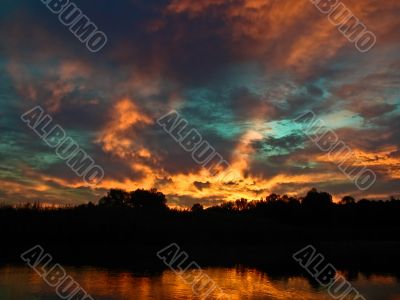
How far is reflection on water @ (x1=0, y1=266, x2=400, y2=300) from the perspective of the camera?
13148 mm

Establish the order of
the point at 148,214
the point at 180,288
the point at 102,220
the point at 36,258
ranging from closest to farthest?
the point at 180,288
the point at 36,258
the point at 102,220
the point at 148,214

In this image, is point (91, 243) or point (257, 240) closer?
point (91, 243)

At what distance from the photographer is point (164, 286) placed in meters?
15.0

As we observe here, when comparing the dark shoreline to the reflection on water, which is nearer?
the reflection on water

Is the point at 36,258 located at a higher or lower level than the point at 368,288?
lower

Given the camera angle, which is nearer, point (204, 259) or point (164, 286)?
point (164, 286)

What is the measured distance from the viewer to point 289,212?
2202 inches

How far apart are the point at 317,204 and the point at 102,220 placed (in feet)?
119

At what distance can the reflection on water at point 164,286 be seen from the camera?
13.1 m

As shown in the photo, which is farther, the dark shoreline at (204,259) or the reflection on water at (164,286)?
the dark shoreline at (204,259)

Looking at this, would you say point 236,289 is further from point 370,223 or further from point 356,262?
point 370,223

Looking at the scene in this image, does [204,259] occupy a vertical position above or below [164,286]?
above

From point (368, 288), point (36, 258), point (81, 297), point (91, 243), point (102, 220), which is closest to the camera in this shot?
point (81, 297)

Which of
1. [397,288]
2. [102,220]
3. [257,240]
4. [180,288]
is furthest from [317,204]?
[180,288]
